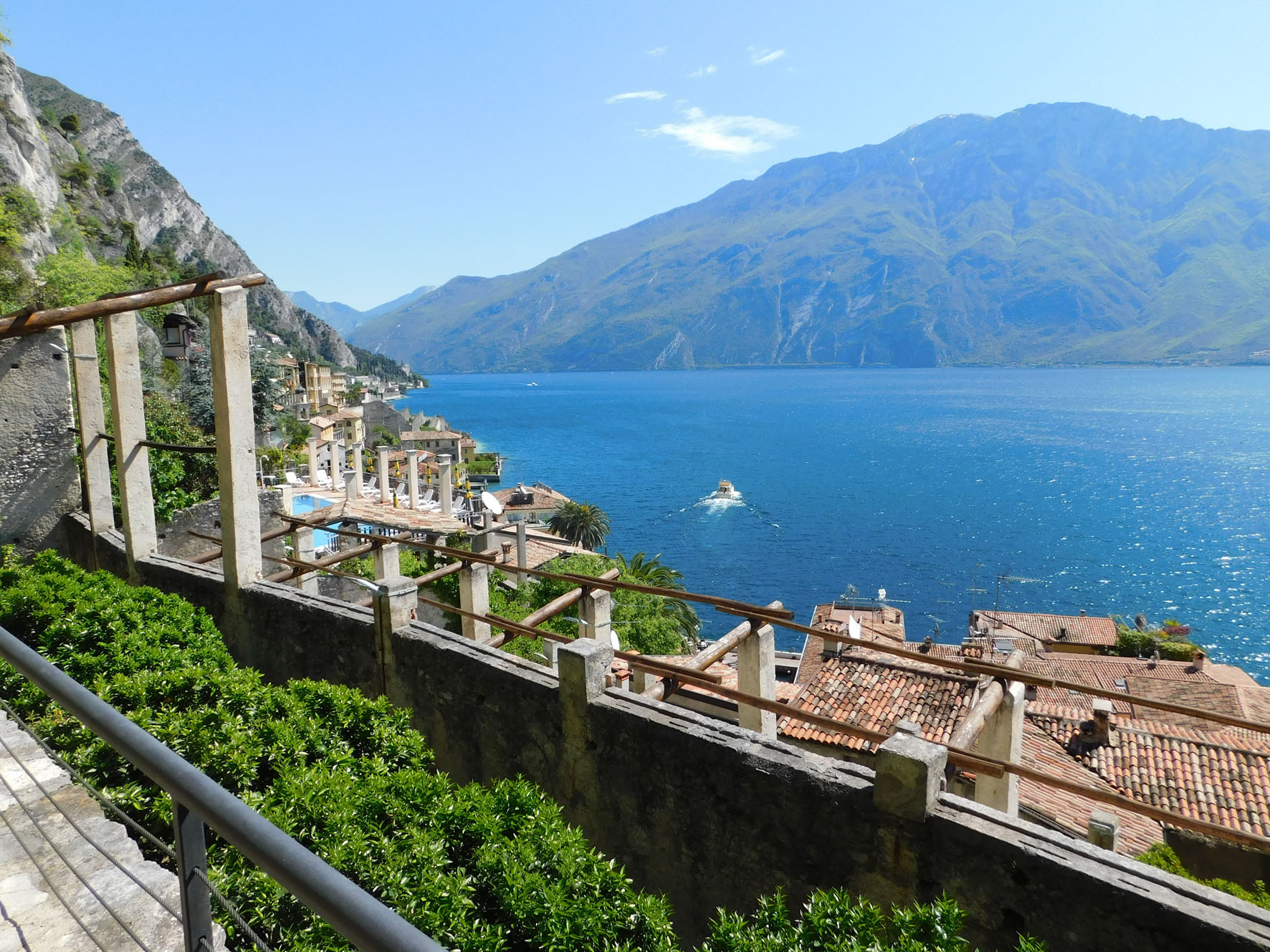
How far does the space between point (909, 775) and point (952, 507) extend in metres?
80.1

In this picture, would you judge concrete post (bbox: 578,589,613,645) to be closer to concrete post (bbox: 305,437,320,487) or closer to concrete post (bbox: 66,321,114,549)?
concrete post (bbox: 66,321,114,549)

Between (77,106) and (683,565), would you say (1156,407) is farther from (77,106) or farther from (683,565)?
(77,106)

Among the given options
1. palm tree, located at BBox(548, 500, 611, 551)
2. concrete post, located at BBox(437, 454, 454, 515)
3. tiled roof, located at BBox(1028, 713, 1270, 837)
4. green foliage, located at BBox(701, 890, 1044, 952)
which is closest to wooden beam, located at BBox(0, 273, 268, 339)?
green foliage, located at BBox(701, 890, 1044, 952)

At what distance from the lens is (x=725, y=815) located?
6.16 m

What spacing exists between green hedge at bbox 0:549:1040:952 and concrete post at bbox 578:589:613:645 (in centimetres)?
364

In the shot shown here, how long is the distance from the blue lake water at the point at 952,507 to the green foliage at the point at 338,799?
4724cm

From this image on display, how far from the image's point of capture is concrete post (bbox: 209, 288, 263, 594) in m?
9.82

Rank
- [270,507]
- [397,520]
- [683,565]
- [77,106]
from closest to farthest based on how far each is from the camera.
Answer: [270,507]
[397,520]
[683,565]
[77,106]

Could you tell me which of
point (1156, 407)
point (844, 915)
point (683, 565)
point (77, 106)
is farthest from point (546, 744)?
point (1156, 407)

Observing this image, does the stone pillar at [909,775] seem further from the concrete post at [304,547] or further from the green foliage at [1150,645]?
the green foliage at [1150,645]

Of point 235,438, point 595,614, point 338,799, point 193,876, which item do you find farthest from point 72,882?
point 235,438

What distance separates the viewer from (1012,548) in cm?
6575

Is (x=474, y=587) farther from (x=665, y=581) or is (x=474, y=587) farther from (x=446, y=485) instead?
(x=665, y=581)

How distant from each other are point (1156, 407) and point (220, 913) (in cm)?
19359
